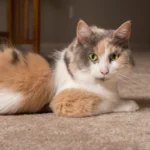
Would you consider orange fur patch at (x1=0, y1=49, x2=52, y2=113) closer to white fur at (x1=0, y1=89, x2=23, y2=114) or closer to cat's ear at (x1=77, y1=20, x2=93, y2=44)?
white fur at (x1=0, y1=89, x2=23, y2=114)

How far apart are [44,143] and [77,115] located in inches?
11.5

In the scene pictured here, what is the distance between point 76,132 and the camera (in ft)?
3.18

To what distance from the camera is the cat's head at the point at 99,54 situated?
1.11 metres

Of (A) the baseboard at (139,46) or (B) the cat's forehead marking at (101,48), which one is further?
(A) the baseboard at (139,46)

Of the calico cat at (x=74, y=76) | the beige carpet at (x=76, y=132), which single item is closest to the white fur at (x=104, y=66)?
the calico cat at (x=74, y=76)

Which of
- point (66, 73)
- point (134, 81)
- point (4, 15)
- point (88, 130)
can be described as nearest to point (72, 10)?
point (4, 15)

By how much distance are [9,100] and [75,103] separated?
25cm

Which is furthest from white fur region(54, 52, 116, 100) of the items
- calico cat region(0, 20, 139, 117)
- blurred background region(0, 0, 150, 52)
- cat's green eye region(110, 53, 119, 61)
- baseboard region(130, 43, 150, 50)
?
baseboard region(130, 43, 150, 50)

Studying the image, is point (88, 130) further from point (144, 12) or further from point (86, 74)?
point (144, 12)

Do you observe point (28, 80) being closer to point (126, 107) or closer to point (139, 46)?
point (126, 107)

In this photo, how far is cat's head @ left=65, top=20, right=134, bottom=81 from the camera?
43.8 inches

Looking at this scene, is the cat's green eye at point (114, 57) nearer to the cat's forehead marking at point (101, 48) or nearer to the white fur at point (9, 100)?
the cat's forehead marking at point (101, 48)

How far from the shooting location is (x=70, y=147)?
84 centimetres

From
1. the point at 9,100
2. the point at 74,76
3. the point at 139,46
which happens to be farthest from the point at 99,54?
the point at 139,46
